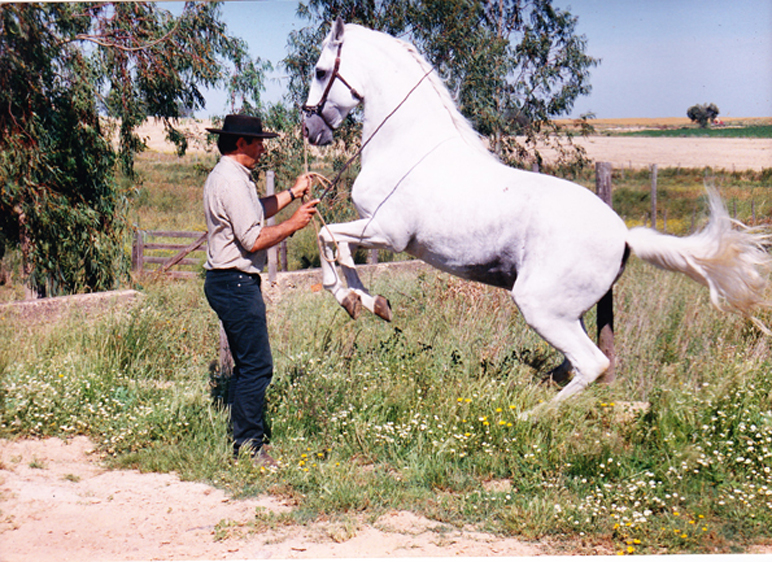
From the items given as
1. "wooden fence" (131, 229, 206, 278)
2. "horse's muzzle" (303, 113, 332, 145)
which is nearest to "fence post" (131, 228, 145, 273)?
"wooden fence" (131, 229, 206, 278)

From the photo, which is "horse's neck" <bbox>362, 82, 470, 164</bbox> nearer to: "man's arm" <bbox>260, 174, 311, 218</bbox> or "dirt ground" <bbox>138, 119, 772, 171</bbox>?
"man's arm" <bbox>260, 174, 311, 218</bbox>

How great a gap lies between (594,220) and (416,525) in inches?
85.4

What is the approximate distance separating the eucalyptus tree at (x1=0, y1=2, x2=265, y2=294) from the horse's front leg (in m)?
4.78

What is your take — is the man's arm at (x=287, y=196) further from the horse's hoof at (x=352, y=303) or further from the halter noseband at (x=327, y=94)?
the horse's hoof at (x=352, y=303)

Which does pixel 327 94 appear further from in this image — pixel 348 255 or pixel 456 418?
pixel 456 418

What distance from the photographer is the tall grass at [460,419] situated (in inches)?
149

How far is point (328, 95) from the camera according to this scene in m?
4.52

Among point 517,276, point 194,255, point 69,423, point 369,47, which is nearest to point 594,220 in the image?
point 517,276

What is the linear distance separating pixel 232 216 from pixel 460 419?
6.81 feet

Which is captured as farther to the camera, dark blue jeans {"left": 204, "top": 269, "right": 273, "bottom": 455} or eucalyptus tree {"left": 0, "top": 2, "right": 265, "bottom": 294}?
eucalyptus tree {"left": 0, "top": 2, "right": 265, "bottom": 294}

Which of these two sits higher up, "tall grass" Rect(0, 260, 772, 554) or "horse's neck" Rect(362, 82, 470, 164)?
"horse's neck" Rect(362, 82, 470, 164)

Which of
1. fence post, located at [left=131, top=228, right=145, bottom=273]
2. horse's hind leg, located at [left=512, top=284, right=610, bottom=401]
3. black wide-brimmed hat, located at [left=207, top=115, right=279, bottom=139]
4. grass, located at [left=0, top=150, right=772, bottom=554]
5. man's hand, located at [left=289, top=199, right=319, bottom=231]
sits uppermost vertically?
black wide-brimmed hat, located at [left=207, top=115, right=279, bottom=139]

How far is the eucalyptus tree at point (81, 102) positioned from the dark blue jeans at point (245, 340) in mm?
4889

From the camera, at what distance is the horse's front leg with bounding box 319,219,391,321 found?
445 centimetres
